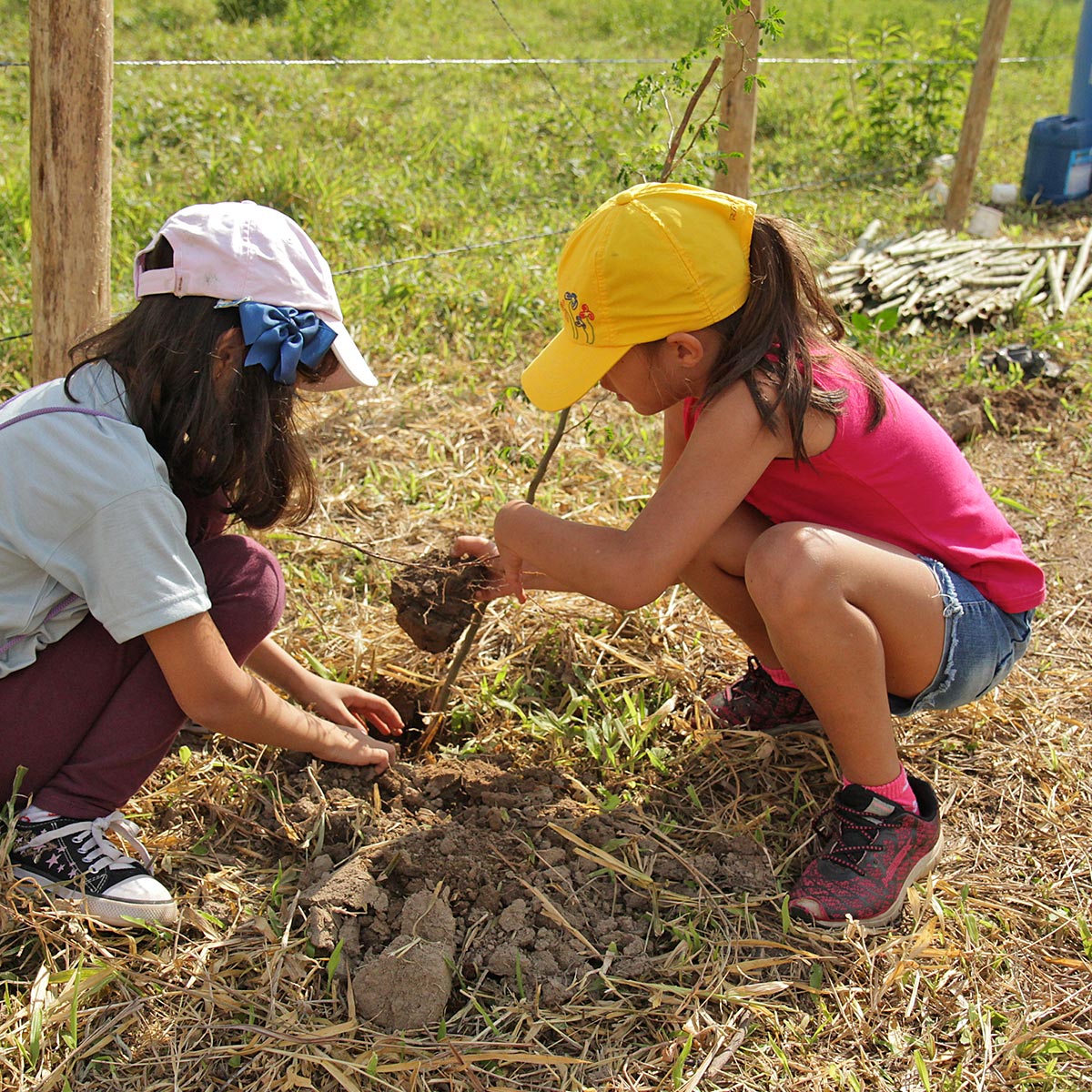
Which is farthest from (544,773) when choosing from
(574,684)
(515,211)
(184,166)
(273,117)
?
(273,117)

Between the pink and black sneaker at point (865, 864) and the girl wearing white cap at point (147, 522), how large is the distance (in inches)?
40.0

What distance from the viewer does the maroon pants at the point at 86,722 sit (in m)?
1.88

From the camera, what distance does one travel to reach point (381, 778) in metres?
2.26

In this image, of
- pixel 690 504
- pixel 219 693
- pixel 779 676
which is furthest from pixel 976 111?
pixel 219 693

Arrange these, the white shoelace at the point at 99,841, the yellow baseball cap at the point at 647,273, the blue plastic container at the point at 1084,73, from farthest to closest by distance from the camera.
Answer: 1. the blue plastic container at the point at 1084,73
2. the white shoelace at the point at 99,841
3. the yellow baseball cap at the point at 647,273

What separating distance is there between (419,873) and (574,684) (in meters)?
0.71

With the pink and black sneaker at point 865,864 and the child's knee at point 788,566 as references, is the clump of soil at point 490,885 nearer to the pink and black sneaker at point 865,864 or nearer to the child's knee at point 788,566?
the pink and black sneaker at point 865,864

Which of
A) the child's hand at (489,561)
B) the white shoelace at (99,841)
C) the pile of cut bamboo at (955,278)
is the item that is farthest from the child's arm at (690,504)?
the pile of cut bamboo at (955,278)

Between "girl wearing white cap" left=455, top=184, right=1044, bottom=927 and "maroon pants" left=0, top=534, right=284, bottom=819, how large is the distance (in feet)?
2.34

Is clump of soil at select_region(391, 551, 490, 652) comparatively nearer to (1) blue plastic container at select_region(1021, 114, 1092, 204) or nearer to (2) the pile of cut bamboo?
(2) the pile of cut bamboo

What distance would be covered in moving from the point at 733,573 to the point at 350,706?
2.96ft

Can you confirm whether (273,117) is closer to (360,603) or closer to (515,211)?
(515,211)

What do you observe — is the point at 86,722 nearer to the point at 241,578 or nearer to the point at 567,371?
the point at 241,578

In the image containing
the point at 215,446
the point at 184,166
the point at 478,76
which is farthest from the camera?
the point at 478,76
